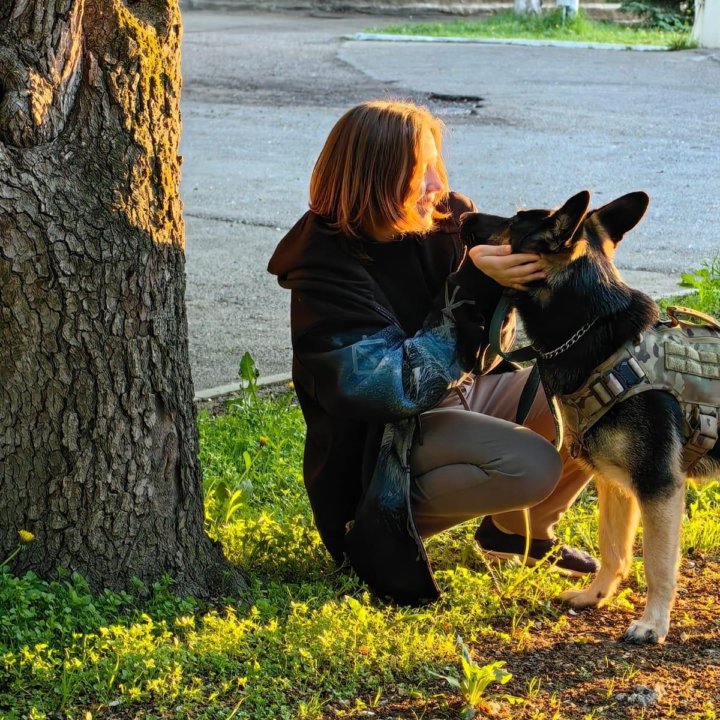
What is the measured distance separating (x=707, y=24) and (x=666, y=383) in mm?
18411

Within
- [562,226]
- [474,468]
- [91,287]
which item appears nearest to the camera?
[91,287]

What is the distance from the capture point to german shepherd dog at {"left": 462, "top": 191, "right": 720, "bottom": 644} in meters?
3.28

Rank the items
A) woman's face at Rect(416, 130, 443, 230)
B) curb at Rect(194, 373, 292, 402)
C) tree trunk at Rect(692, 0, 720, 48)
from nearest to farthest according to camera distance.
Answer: woman's face at Rect(416, 130, 443, 230) → curb at Rect(194, 373, 292, 402) → tree trunk at Rect(692, 0, 720, 48)

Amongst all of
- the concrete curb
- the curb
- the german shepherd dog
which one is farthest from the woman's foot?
the concrete curb

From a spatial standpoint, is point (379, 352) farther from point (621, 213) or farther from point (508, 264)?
point (621, 213)

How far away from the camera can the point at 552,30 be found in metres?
22.8

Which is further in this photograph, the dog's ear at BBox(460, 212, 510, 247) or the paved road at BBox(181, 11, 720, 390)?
the paved road at BBox(181, 11, 720, 390)

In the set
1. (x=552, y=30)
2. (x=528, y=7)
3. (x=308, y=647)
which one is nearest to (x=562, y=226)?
(x=308, y=647)

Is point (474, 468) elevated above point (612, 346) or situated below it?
below

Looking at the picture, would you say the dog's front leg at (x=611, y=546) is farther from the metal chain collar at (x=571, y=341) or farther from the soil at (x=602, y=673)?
the metal chain collar at (x=571, y=341)

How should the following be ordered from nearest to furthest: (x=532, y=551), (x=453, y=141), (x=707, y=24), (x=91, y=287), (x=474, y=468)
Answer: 1. (x=91, y=287)
2. (x=474, y=468)
3. (x=532, y=551)
4. (x=453, y=141)
5. (x=707, y=24)

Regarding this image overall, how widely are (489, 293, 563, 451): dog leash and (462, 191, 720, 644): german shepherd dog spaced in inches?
1.9

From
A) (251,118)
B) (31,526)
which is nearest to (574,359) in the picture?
(31,526)

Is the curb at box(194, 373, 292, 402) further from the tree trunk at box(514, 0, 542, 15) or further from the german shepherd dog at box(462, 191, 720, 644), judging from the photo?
the tree trunk at box(514, 0, 542, 15)
